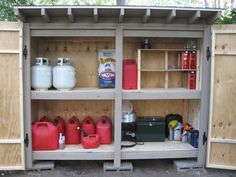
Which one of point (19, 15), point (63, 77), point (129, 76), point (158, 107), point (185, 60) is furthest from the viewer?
point (158, 107)

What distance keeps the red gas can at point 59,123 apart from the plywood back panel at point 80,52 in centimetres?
58

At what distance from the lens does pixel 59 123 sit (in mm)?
3326

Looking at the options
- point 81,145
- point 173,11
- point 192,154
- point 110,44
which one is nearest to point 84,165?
point 81,145

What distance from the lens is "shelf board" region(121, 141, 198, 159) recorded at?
121 inches

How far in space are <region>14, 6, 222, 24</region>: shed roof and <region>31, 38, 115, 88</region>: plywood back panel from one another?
0.67 metres

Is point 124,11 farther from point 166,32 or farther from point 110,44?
point 110,44

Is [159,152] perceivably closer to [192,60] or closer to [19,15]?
[192,60]

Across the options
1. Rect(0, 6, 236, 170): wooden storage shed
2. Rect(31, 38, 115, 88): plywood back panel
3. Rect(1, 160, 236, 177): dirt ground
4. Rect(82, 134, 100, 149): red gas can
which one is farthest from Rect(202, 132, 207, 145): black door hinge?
Rect(31, 38, 115, 88): plywood back panel

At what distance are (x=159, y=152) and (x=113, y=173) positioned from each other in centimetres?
67

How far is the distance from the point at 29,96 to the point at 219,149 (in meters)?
2.55

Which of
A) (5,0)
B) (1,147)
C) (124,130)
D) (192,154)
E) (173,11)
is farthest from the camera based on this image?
(5,0)

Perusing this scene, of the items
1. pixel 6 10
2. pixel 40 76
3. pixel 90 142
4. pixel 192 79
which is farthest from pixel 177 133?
pixel 6 10

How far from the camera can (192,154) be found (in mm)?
3148

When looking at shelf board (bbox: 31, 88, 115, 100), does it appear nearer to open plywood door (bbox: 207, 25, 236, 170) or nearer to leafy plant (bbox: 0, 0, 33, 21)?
open plywood door (bbox: 207, 25, 236, 170)
